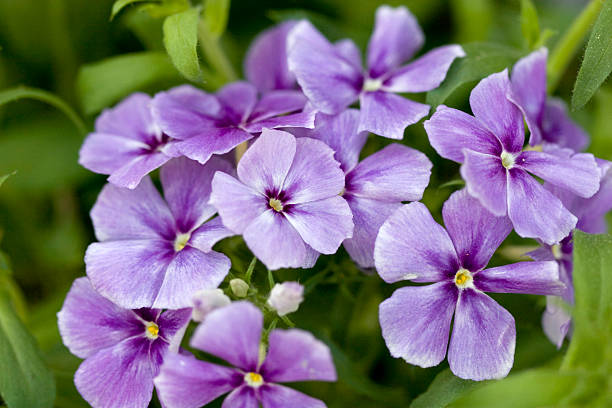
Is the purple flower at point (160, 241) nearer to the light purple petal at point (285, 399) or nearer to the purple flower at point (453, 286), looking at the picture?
the light purple petal at point (285, 399)

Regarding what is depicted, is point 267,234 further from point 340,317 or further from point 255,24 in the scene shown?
point 255,24

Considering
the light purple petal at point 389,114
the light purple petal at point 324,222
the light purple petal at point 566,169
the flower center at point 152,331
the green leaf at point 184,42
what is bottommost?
the flower center at point 152,331

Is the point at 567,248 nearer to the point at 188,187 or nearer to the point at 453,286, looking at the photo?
the point at 453,286

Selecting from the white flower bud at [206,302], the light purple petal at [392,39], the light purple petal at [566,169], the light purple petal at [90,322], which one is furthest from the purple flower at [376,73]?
the light purple petal at [90,322]

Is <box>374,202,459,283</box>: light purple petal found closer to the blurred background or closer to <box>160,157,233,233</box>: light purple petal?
the blurred background

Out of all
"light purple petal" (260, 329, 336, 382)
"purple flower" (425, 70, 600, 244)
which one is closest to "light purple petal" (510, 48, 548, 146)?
"purple flower" (425, 70, 600, 244)

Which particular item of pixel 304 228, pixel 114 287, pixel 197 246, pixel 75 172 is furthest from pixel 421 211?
pixel 75 172

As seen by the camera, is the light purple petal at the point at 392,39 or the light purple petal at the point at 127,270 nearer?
the light purple petal at the point at 127,270
